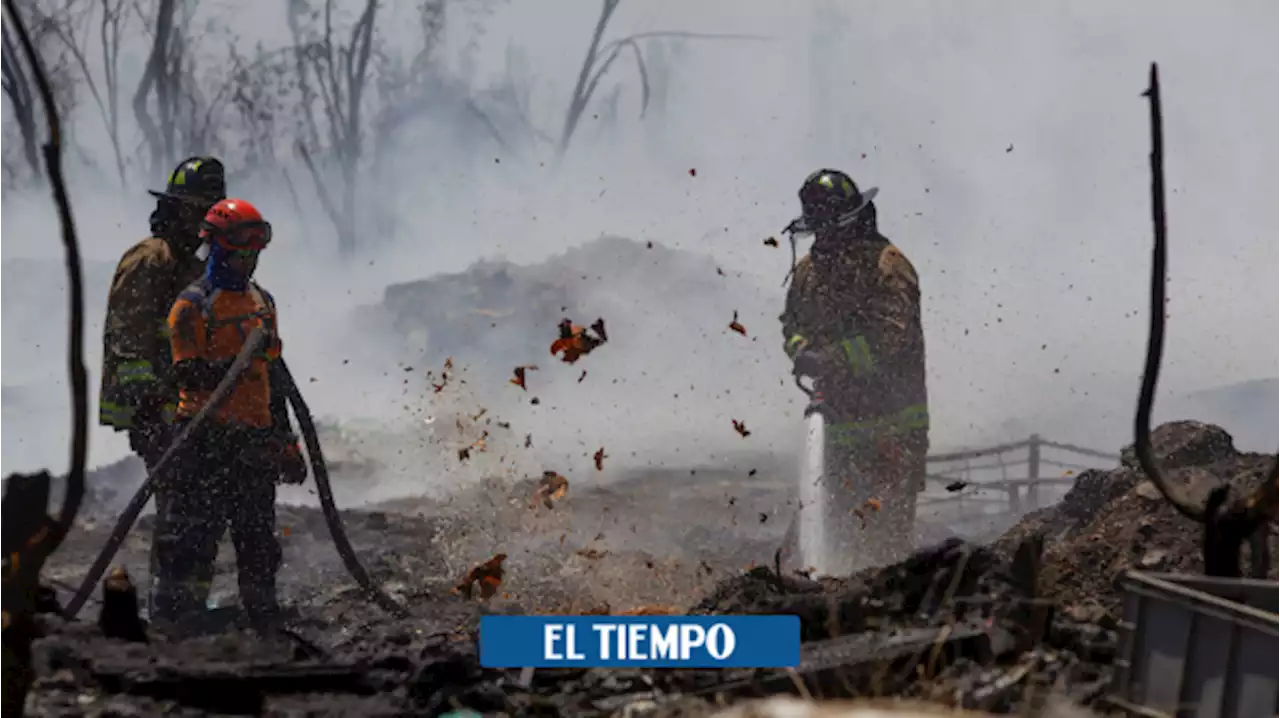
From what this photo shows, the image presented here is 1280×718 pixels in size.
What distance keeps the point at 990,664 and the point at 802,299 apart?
5.21 m

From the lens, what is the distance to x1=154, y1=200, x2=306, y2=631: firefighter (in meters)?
7.40

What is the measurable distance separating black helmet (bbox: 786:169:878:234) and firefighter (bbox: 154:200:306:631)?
4230mm

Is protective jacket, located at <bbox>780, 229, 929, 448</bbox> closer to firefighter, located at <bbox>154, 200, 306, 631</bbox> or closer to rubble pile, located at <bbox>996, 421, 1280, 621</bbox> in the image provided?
rubble pile, located at <bbox>996, 421, 1280, 621</bbox>

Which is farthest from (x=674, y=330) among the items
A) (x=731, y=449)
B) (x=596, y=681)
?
(x=596, y=681)

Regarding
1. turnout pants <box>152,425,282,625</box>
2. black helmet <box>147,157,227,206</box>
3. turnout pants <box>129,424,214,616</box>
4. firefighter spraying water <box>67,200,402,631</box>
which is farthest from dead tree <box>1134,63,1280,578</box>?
black helmet <box>147,157,227,206</box>

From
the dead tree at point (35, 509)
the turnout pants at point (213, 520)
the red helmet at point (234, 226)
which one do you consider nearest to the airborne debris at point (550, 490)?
the turnout pants at point (213, 520)

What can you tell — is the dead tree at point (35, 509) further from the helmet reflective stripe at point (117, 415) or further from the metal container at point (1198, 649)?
the metal container at point (1198, 649)

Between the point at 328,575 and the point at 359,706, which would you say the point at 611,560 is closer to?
the point at 328,575

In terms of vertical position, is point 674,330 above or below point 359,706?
above

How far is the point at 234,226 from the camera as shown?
7352 mm

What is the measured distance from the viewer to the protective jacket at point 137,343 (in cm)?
775

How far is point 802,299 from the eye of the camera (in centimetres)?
1005

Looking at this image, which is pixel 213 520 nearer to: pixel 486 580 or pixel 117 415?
pixel 117 415

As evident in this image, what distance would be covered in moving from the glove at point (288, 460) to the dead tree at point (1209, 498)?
4.80 metres
